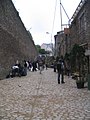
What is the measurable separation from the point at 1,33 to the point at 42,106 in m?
13.9

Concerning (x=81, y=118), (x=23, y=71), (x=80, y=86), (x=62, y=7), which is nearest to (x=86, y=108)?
(x=81, y=118)

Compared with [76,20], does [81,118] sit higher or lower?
lower

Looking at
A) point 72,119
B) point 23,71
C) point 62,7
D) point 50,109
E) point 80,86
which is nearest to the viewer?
point 72,119

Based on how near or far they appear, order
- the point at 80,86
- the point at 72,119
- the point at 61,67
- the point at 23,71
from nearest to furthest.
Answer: the point at 72,119 → the point at 80,86 → the point at 61,67 → the point at 23,71

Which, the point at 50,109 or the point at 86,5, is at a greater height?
the point at 86,5

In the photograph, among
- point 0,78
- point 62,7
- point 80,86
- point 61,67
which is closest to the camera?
point 80,86

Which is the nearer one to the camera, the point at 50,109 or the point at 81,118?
the point at 81,118

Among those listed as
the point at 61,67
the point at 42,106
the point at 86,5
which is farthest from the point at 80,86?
the point at 86,5

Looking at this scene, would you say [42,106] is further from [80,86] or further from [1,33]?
[1,33]

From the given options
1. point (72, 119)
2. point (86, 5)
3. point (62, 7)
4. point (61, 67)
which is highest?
point (62, 7)

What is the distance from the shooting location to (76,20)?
29875mm

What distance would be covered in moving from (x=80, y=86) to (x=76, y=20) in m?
14.2

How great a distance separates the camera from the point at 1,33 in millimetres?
23438

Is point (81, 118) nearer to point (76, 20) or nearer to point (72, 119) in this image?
point (72, 119)
